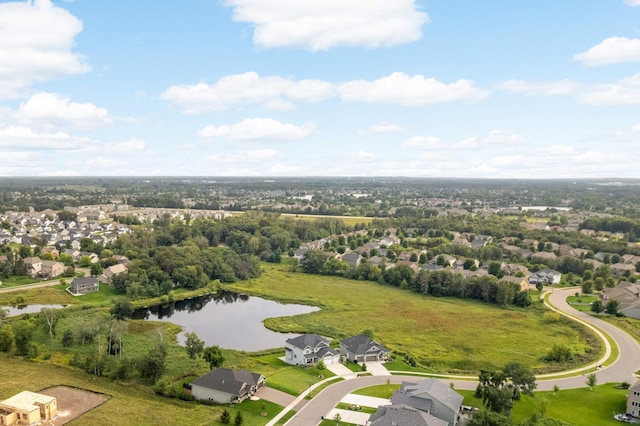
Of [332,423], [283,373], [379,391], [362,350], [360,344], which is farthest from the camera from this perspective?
[360,344]

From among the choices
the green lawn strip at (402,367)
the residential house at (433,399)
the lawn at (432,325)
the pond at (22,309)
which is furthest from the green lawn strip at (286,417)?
the pond at (22,309)

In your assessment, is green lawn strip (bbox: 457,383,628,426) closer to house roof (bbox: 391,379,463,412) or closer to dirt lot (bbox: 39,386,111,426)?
house roof (bbox: 391,379,463,412)

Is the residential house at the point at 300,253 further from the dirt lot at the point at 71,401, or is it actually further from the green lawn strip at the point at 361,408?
the dirt lot at the point at 71,401

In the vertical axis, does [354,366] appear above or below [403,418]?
below

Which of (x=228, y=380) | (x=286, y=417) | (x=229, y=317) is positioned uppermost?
(x=228, y=380)

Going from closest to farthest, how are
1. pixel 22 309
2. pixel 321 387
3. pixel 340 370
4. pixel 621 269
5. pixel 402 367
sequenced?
pixel 321 387, pixel 340 370, pixel 402 367, pixel 22 309, pixel 621 269

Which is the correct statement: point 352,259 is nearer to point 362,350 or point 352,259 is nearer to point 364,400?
point 362,350

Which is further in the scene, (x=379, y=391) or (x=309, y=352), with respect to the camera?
(x=309, y=352)

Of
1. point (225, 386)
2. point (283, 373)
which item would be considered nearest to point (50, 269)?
point (283, 373)
